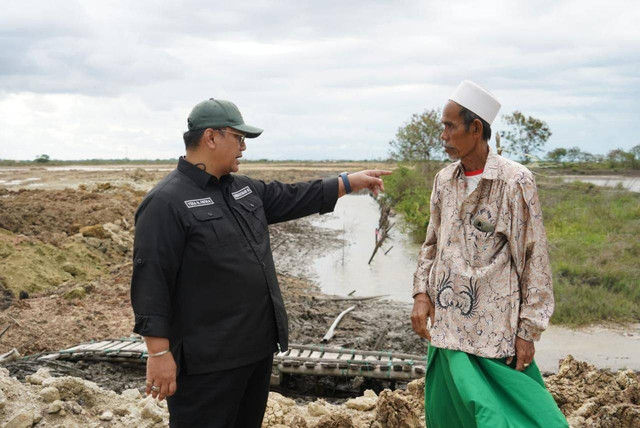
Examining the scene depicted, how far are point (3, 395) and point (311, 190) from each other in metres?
2.26

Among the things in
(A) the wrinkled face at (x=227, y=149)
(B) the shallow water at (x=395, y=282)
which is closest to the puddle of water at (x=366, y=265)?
(B) the shallow water at (x=395, y=282)

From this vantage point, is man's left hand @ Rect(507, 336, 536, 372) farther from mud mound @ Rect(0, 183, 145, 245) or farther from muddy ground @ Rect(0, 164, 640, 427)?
mud mound @ Rect(0, 183, 145, 245)

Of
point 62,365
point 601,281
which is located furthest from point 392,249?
point 62,365

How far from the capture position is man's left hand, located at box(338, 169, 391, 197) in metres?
3.26

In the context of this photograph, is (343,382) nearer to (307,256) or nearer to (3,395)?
(3,395)

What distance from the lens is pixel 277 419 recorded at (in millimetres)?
4207

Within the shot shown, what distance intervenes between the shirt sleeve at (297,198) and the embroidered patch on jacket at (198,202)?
1.53 ft

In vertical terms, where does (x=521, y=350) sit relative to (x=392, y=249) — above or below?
above

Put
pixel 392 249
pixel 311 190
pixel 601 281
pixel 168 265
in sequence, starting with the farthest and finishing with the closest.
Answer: pixel 392 249
pixel 601 281
pixel 311 190
pixel 168 265

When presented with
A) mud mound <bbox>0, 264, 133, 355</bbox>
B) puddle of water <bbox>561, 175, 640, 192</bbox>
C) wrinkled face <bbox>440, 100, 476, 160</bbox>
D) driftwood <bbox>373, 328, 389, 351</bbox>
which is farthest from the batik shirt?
puddle of water <bbox>561, 175, 640, 192</bbox>

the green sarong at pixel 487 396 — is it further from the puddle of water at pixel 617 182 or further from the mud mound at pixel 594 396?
the puddle of water at pixel 617 182

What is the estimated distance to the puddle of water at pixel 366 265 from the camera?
11094 millimetres

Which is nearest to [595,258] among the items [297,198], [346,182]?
[346,182]

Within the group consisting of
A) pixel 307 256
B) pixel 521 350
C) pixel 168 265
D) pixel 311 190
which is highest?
pixel 311 190
